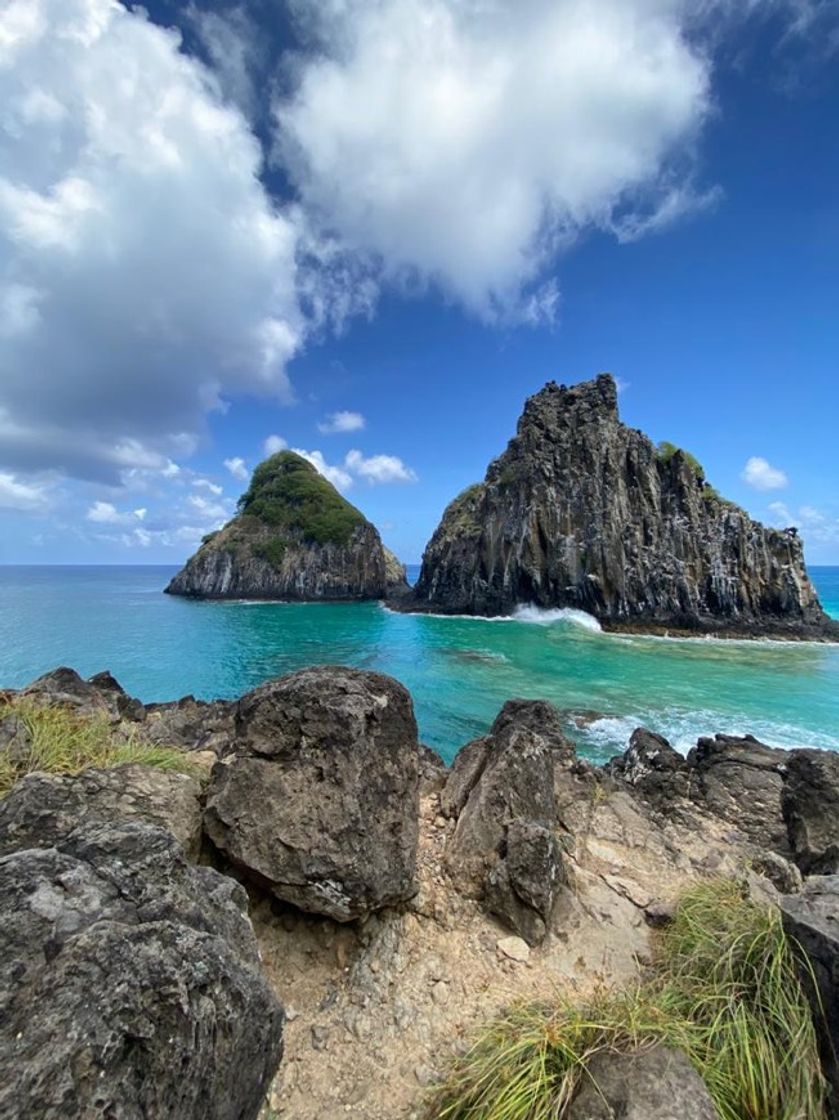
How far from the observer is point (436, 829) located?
6352 mm

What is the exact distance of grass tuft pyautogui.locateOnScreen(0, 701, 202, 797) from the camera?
5108 mm

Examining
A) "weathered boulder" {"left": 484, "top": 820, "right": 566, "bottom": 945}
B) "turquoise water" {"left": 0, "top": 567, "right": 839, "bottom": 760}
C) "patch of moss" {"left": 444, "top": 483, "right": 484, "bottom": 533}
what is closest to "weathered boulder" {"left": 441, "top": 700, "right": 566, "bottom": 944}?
"weathered boulder" {"left": 484, "top": 820, "right": 566, "bottom": 945}

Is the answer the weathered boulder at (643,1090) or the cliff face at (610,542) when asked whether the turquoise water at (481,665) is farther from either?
the weathered boulder at (643,1090)

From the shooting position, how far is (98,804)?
4.16 metres

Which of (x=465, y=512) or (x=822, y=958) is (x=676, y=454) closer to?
(x=465, y=512)

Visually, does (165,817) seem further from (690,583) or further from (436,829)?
(690,583)

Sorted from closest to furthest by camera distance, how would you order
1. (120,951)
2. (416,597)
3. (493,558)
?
(120,951)
(493,558)
(416,597)

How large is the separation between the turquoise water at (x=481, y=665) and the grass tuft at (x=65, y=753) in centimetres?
1202

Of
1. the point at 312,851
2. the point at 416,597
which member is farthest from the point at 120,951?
the point at 416,597

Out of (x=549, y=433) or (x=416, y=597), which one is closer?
(x=549, y=433)

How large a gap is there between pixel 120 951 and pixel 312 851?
2.25m

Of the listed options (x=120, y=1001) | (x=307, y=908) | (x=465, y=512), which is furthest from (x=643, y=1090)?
(x=465, y=512)

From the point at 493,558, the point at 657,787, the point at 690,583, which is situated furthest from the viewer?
the point at 493,558

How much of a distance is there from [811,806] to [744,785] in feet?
10.4
